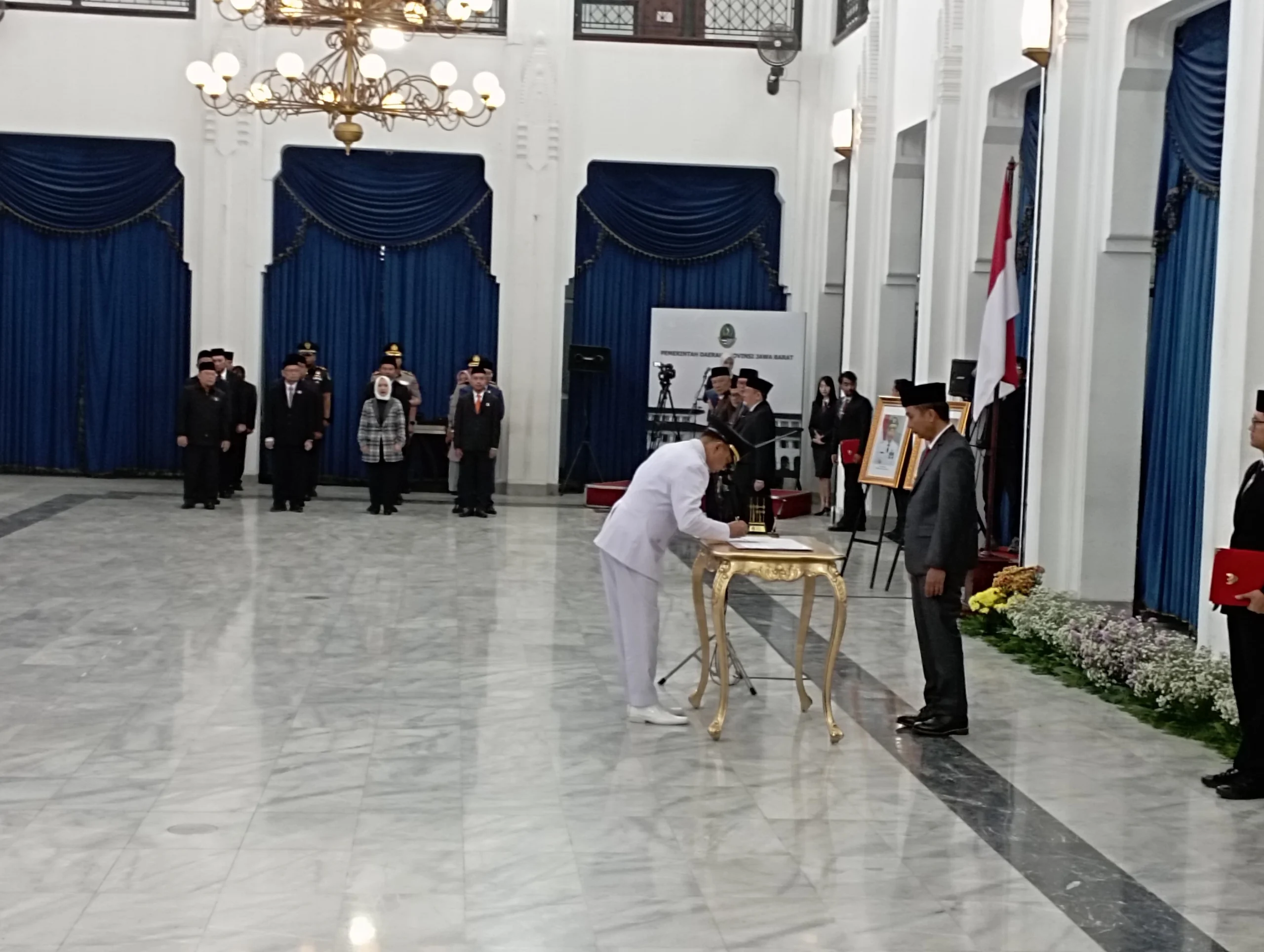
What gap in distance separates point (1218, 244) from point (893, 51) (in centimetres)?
756

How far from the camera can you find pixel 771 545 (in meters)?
7.16

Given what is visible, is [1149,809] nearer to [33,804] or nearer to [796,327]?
[33,804]

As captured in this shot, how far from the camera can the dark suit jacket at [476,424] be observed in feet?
52.4

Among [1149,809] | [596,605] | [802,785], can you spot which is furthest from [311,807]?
[596,605]

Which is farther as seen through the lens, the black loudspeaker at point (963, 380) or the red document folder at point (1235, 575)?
the black loudspeaker at point (963, 380)

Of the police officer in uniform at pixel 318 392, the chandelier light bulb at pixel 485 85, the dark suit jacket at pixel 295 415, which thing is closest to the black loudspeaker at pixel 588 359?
the police officer in uniform at pixel 318 392

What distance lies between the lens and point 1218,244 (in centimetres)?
841

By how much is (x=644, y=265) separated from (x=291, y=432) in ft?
15.8

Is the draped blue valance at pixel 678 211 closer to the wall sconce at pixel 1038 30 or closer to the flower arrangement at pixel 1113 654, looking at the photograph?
the wall sconce at pixel 1038 30

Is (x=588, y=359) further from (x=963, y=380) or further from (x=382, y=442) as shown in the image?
(x=963, y=380)

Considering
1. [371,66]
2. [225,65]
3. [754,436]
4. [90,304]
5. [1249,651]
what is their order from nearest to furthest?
[1249,651]
[371,66]
[754,436]
[225,65]
[90,304]

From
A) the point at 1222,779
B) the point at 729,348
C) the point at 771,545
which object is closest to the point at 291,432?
the point at 729,348

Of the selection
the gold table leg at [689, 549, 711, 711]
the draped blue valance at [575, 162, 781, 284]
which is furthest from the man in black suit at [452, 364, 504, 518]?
the gold table leg at [689, 549, 711, 711]

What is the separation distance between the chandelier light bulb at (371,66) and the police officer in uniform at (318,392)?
16.5 feet
